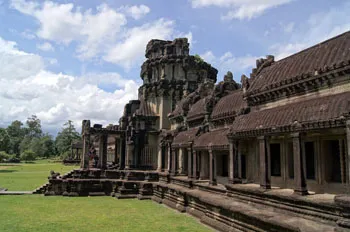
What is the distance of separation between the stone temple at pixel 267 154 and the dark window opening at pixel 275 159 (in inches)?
1.7

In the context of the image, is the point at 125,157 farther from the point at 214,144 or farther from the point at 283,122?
the point at 283,122

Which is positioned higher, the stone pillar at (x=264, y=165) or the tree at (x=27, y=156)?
the stone pillar at (x=264, y=165)

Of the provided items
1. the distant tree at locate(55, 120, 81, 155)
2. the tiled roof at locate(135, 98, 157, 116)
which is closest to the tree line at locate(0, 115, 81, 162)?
the distant tree at locate(55, 120, 81, 155)

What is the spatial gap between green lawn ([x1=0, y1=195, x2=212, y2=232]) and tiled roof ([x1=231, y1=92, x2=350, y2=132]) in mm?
4663

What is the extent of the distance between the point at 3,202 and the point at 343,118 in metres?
17.7

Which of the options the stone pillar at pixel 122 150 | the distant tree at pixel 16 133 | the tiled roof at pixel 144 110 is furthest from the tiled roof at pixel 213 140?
the distant tree at pixel 16 133

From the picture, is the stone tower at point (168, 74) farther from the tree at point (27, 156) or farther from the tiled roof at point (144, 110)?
the tree at point (27, 156)

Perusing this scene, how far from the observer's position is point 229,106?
53.2ft

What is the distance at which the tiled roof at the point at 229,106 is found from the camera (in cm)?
1540

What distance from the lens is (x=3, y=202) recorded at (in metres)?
A: 17.0

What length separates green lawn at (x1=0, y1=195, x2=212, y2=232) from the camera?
11.6 metres

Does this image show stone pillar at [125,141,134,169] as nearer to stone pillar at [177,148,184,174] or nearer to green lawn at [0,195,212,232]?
stone pillar at [177,148,184,174]

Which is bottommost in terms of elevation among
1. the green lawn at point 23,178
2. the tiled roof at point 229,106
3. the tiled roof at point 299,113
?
the green lawn at point 23,178

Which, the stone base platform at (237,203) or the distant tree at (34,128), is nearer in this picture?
the stone base platform at (237,203)
